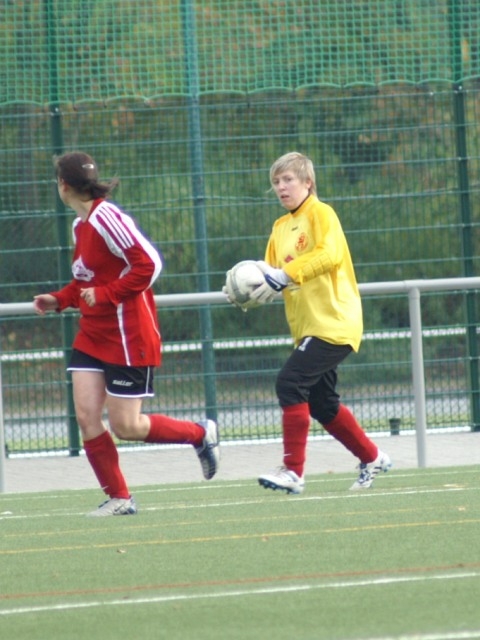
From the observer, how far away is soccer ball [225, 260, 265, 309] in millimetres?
8109

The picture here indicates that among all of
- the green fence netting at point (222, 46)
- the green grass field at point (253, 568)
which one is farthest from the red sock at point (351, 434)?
the green fence netting at point (222, 46)

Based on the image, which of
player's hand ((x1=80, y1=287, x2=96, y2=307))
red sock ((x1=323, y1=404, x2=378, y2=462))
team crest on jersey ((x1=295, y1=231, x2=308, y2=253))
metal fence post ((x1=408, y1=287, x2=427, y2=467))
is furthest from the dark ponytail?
metal fence post ((x1=408, y1=287, x2=427, y2=467))

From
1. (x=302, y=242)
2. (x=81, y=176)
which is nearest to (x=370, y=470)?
(x=302, y=242)

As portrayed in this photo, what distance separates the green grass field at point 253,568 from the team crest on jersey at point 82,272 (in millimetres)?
1150

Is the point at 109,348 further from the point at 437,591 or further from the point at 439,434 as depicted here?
the point at 439,434

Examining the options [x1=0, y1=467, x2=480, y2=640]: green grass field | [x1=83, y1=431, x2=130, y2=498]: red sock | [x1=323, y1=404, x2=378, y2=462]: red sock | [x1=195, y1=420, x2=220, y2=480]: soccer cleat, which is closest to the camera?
[x1=0, y1=467, x2=480, y2=640]: green grass field

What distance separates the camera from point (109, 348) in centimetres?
754

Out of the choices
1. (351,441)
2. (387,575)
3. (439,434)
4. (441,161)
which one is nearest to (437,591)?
(387,575)

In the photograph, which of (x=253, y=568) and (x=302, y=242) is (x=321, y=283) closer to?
(x=302, y=242)

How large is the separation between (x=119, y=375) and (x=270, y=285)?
37.3 inches

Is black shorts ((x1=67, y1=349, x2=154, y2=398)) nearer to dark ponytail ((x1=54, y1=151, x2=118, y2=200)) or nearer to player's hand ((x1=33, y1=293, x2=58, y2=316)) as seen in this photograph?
player's hand ((x1=33, y1=293, x2=58, y2=316))

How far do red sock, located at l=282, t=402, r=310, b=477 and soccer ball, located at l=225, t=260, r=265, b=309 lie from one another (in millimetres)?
579

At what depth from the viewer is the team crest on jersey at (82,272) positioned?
758 centimetres

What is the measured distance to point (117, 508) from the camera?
7711 mm
